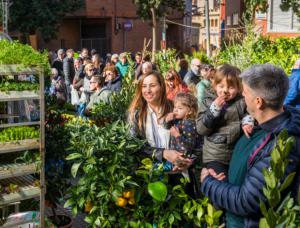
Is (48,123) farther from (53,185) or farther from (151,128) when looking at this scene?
(151,128)

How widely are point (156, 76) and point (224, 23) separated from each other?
30.5 m

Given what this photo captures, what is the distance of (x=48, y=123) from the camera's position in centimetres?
423

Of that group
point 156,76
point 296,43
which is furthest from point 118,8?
point 156,76

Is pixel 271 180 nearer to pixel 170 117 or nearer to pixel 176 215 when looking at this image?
pixel 176 215

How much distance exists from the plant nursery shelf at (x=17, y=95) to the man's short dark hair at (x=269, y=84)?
1.79m

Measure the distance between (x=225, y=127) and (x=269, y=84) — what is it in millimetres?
1448

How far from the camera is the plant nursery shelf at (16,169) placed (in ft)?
12.0

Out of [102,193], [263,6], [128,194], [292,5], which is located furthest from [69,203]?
[263,6]

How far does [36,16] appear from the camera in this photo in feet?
88.5

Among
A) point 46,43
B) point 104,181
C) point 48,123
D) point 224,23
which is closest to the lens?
point 104,181

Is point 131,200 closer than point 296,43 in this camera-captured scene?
Yes

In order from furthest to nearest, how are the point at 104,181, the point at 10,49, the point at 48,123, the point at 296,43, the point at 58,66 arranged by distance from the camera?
the point at 58,66 → the point at 296,43 → the point at 48,123 → the point at 10,49 → the point at 104,181

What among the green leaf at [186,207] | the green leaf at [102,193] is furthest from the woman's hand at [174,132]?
the green leaf at [102,193]

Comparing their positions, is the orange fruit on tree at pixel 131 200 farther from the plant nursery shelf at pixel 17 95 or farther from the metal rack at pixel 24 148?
the plant nursery shelf at pixel 17 95
